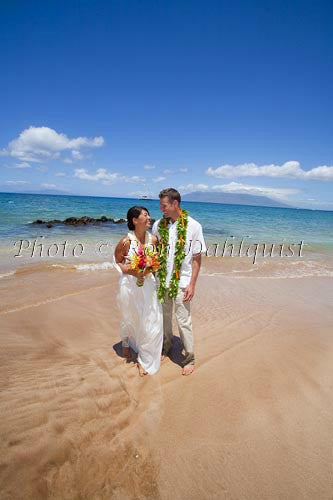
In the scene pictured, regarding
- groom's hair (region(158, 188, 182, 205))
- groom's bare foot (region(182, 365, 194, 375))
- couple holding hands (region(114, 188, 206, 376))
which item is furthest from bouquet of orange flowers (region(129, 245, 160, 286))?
groom's bare foot (region(182, 365, 194, 375))

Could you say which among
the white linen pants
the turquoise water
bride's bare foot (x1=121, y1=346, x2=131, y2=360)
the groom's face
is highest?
the groom's face

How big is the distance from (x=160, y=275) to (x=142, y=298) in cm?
43

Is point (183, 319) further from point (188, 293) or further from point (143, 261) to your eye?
point (143, 261)

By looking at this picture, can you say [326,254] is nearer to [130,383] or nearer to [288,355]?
[288,355]

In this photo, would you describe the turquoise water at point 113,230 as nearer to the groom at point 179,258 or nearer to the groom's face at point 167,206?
the groom at point 179,258

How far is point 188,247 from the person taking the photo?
3.90 m

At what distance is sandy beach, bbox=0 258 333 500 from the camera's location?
2.37 m

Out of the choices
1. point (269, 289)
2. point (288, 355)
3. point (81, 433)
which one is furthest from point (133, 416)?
point (269, 289)

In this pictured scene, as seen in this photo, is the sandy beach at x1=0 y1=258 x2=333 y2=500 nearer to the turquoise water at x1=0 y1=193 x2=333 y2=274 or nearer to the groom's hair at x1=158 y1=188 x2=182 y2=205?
the groom's hair at x1=158 y1=188 x2=182 y2=205

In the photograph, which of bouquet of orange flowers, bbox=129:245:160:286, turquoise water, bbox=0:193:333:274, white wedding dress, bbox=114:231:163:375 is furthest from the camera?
turquoise water, bbox=0:193:333:274

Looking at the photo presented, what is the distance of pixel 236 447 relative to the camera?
2.76 m

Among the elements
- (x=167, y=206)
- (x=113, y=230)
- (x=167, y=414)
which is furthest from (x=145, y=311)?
(x=113, y=230)

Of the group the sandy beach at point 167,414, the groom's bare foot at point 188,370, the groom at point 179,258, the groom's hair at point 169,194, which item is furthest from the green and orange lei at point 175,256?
the sandy beach at point 167,414

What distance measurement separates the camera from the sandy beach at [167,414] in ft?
7.78
